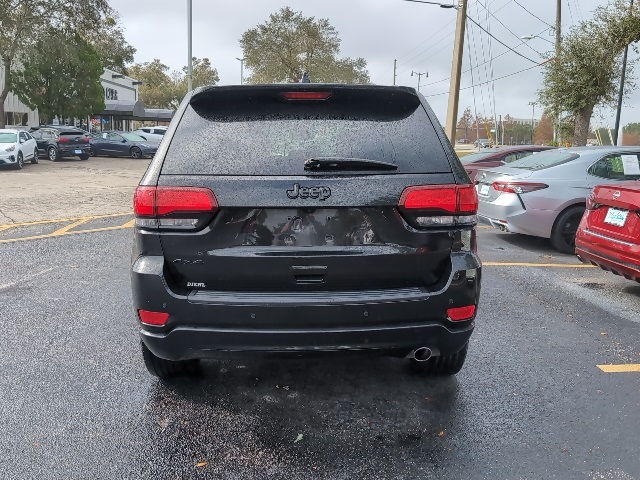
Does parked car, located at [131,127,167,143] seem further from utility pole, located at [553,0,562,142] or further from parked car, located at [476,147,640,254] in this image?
parked car, located at [476,147,640,254]

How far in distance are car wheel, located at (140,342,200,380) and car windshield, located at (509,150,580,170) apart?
6.26 metres

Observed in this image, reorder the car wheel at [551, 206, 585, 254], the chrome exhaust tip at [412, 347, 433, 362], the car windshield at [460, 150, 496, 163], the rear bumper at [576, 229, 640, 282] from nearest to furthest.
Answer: the chrome exhaust tip at [412, 347, 433, 362] < the rear bumper at [576, 229, 640, 282] < the car wheel at [551, 206, 585, 254] < the car windshield at [460, 150, 496, 163]

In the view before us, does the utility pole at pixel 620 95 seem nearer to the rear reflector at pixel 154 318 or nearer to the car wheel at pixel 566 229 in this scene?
the car wheel at pixel 566 229

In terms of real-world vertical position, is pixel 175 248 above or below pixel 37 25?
below

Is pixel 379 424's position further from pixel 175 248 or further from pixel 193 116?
pixel 193 116

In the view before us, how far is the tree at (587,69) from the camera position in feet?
71.0

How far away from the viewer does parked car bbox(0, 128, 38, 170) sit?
21.8 meters

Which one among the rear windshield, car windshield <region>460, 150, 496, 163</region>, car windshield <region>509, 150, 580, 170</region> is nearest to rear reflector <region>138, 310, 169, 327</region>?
the rear windshield

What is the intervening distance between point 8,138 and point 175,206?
23370 millimetres

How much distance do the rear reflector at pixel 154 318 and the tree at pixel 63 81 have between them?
37.3m

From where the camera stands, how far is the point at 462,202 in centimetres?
295

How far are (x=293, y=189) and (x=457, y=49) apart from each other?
68.0ft

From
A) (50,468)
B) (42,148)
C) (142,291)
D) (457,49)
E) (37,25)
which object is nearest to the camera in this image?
(50,468)

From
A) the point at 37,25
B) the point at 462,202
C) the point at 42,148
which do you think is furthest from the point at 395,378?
the point at 37,25
